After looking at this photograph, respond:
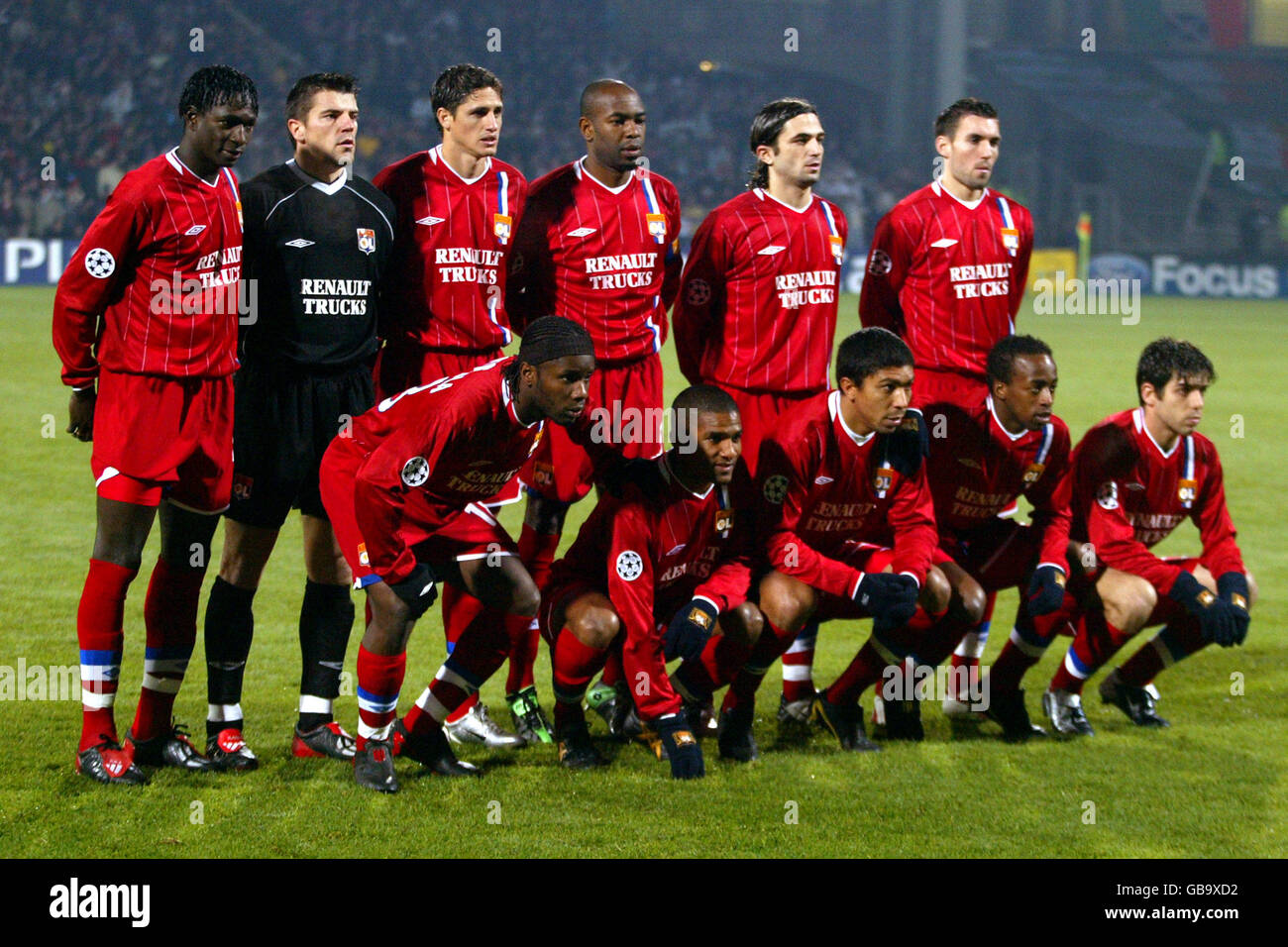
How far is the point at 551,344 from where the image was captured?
4.60 metres

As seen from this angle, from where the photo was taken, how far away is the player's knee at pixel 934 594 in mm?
5230

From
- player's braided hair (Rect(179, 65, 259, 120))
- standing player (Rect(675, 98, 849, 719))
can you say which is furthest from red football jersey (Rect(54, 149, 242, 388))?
standing player (Rect(675, 98, 849, 719))

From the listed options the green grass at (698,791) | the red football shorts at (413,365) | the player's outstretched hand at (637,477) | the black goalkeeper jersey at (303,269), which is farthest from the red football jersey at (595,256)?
the green grass at (698,791)

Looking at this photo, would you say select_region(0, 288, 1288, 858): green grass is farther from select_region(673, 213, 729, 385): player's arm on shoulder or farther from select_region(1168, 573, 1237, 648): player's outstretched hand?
select_region(673, 213, 729, 385): player's arm on shoulder

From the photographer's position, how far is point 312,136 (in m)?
5.04

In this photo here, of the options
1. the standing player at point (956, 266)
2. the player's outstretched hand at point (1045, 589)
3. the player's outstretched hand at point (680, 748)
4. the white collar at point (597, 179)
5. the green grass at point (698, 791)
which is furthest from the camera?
the standing player at point (956, 266)

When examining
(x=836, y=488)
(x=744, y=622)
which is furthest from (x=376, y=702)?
(x=836, y=488)

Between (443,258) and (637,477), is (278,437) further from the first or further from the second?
(637,477)

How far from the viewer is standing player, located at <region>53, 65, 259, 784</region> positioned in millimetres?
4590

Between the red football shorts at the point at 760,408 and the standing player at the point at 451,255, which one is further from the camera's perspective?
the red football shorts at the point at 760,408

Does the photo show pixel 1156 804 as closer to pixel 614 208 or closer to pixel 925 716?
pixel 925 716

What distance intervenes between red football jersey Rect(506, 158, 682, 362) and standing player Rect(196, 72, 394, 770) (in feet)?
2.65

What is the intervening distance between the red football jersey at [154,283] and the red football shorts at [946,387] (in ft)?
8.91

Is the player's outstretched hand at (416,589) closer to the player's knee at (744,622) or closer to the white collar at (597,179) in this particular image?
the player's knee at (744,622)
